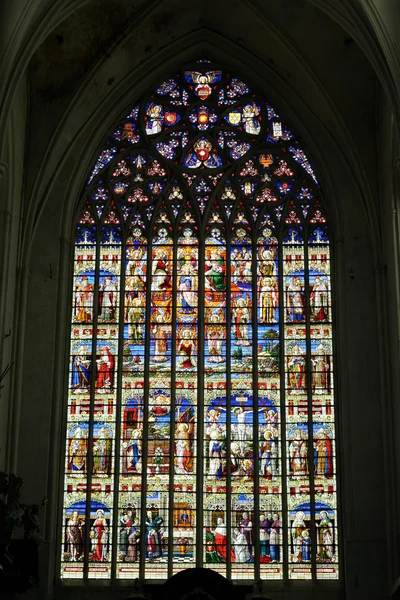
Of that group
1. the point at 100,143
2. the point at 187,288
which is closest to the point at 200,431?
the point at 187,288

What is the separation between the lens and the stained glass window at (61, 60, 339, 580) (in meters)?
18.0

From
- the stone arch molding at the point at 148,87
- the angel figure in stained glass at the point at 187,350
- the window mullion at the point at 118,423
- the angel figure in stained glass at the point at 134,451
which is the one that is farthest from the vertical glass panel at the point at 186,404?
the stone arch molding at the point at 148,87

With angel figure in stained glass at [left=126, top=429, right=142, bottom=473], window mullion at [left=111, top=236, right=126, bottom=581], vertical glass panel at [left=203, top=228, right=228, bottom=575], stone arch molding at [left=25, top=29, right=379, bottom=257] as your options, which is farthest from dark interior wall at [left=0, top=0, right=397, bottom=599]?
vertical glass panel at [left=203, top=228, right=228, bottom=575]

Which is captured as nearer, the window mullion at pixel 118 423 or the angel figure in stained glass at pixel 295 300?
the window mullion at pixel 118 423

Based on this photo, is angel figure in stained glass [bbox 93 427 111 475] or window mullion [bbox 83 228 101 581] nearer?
window mullion [bbox 83 228 101 581]

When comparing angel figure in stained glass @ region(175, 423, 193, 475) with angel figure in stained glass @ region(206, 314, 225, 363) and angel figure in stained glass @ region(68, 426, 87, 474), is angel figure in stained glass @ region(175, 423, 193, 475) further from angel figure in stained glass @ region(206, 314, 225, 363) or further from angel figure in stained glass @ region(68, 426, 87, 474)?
angel figure in stained glass @ region(68, 426, 87, 474)

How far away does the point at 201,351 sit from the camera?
748 inches

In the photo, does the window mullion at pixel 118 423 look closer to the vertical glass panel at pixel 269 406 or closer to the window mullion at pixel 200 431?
the window mullion at pixel 200 431

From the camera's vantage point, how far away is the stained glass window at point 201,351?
18031 millimetres

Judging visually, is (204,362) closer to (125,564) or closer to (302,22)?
(125,564)
